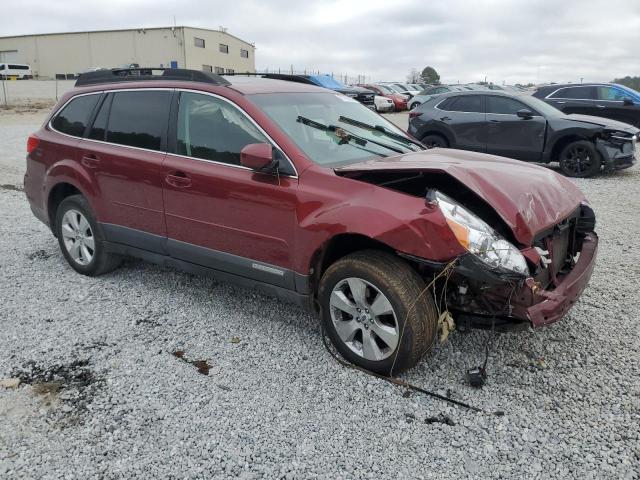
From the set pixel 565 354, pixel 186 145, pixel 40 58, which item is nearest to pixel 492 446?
pixel 565 354

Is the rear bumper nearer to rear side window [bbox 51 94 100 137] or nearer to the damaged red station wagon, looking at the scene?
the damaged red station wagon

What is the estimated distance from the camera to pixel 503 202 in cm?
300

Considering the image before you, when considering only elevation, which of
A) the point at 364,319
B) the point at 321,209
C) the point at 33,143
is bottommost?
the point at 364,319

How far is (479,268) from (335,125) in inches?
69.5

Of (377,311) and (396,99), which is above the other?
(396,99)

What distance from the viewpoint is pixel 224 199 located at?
368 centimetres

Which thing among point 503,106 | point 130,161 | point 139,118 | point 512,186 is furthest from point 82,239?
point 503,106

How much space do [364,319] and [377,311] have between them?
12cm

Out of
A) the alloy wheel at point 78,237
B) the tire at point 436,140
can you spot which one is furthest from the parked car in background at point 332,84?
the alloy wheel at point 78,237

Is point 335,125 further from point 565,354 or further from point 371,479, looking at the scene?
point 371,479

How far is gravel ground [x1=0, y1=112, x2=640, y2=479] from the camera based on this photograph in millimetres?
2553

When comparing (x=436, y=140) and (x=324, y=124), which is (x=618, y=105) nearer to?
(x=436, y=140)

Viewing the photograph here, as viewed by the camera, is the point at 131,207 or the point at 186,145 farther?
the point at 131,207

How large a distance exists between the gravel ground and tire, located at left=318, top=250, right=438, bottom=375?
0.59 ft
